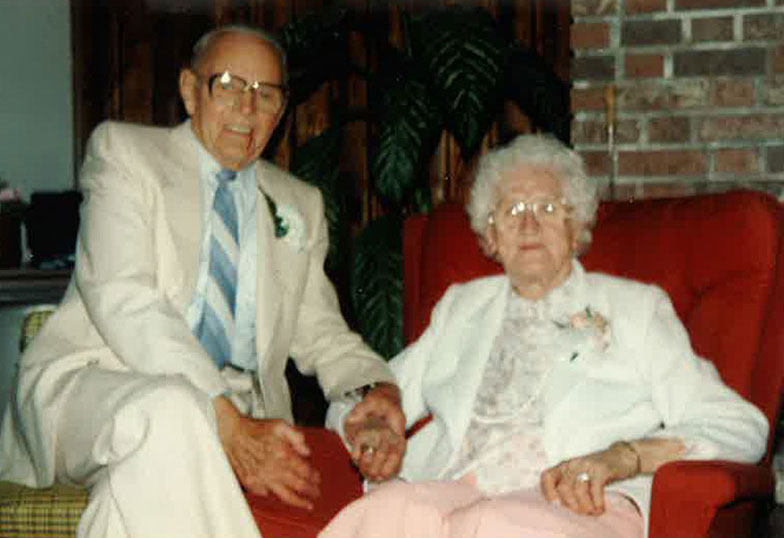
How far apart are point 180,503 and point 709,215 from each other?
124 cm

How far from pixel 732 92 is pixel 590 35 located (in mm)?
432

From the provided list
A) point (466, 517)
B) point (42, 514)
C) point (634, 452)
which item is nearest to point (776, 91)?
point (634, 452)

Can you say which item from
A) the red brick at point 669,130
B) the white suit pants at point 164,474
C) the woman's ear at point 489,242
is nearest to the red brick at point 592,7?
the red brick at point 669,130

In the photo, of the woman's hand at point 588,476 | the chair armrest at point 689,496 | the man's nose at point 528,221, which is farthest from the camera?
the man's nose at point 528,221

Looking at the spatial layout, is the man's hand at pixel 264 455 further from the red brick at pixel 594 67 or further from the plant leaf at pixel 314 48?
the red brick at pixel 594 67

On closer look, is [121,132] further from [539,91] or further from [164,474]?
[539,91]

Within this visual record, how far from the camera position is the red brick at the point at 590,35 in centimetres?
312

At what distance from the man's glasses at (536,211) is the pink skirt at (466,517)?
57cm

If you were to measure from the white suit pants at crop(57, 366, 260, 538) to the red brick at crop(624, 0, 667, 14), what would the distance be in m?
1.80

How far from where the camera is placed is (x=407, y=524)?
6.23 feet

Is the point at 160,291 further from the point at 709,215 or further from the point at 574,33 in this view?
the point at 574,33

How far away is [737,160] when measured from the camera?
301 centimetres

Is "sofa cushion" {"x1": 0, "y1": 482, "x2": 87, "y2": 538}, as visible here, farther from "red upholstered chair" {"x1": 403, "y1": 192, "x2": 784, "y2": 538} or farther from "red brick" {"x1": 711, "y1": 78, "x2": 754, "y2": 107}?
"red brick" {"x1": 711, "y1": 78, "x2": 754, "y2": 107}

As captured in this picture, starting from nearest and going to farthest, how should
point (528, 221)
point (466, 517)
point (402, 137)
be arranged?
1. point (466, 517)
2. point (528, 221)
3. point (402, 137)
